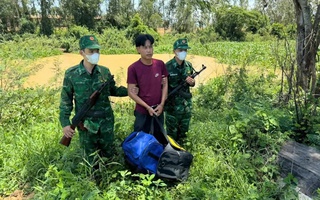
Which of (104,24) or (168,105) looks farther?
(104,24)

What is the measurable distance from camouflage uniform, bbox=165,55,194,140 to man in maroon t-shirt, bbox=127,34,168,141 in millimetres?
392

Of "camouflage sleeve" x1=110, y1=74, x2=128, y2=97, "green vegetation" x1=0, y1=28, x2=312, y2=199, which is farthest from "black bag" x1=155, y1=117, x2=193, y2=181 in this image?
"camouflage sleeve" x1=110, y1=74, x2=128, y2=97

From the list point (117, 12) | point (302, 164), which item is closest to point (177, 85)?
point (302, 164)

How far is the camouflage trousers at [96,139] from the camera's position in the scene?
9.31 feet

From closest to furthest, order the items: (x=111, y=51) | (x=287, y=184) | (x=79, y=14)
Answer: (x=287, y=184)
(x=111, y=51)
(x=79, y=14)

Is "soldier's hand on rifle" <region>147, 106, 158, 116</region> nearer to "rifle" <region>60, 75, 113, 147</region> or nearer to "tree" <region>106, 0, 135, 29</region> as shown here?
"rifle" <region>60, 75, 113, 147</region>

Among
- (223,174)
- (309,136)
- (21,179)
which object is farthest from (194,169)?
(21,179)

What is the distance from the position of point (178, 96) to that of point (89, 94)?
118 cm

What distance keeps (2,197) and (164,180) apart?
6.07 feet

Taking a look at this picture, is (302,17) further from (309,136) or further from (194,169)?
(194,169)

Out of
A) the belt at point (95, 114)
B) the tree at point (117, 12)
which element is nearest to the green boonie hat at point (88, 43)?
the belt at point (95, 114)

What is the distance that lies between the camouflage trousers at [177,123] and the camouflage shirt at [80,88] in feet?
3.29

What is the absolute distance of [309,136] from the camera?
129 inches

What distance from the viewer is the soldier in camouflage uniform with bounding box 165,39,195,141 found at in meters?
3.35
